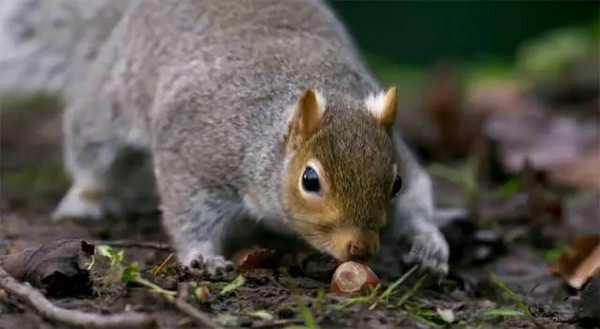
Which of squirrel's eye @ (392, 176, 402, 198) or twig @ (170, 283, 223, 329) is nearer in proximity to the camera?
twig @ (170, 283, 223, 329)

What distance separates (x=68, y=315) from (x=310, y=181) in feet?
2.72

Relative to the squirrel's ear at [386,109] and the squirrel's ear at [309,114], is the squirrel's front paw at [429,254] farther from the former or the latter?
the squirrel's ear at [309,114]

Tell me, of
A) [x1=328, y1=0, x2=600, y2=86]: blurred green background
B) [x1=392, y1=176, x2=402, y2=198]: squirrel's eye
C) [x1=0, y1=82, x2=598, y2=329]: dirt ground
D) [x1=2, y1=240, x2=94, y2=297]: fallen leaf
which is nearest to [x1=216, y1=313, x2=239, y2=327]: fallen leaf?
[x1=0, y1=82, x2=598, y2=329]: dirt ground

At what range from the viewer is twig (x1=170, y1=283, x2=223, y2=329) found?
8.04ft

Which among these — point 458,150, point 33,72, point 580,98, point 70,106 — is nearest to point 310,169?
point 70,106

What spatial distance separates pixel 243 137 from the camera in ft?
11.5

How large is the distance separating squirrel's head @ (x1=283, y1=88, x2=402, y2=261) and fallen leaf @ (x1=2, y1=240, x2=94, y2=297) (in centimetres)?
60

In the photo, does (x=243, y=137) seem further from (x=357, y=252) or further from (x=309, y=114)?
(x=357, y=252)

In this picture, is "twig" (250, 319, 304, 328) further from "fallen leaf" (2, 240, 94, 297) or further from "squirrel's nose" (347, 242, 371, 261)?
"fallen leaf" (2, 240, 94, 297)

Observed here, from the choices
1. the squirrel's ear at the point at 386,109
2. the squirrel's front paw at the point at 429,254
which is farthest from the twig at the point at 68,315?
the squirrel's front paw at the point at 429,254

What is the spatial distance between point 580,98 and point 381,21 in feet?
6.49

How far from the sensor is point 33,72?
5188 millimetres

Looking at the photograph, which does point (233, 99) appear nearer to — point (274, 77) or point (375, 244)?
point (274, 77)

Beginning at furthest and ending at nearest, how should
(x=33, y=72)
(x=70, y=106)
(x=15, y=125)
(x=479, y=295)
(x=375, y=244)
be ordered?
(x=15, y=125) → (x=33, y=72) → (x=70, y=106) → (x=479, y=295) → (x=375, y=244)
